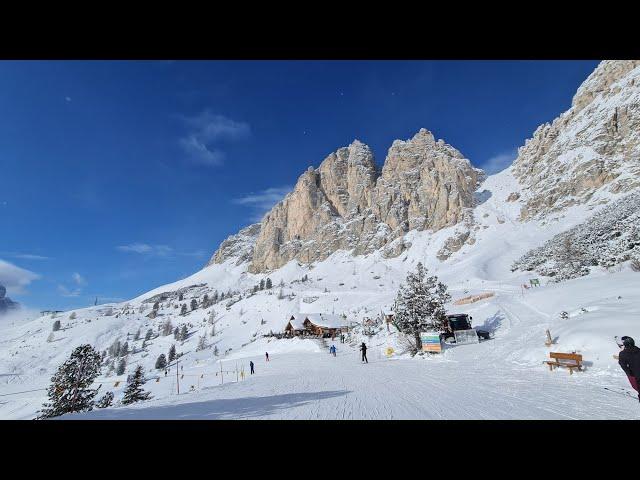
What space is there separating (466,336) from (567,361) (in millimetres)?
13208

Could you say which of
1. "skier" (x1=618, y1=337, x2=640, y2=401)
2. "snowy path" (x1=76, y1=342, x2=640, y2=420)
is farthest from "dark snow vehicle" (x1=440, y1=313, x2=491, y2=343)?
"skier" (x1=618, y1=337, x2=640, y2=401)

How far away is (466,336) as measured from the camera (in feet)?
82.9

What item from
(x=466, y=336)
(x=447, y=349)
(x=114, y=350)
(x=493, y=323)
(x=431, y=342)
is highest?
(x=114, y=350)

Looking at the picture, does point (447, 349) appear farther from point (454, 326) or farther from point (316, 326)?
point (316, 326)

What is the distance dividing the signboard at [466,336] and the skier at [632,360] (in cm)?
1905

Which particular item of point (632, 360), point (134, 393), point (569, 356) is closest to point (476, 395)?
point (632, 360)

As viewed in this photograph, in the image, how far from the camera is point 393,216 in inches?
7436

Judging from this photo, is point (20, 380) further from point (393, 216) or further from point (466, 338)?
point (393, 216)

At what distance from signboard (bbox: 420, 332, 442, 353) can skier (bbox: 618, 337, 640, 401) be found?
16253mm

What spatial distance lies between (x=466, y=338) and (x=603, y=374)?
14687mm

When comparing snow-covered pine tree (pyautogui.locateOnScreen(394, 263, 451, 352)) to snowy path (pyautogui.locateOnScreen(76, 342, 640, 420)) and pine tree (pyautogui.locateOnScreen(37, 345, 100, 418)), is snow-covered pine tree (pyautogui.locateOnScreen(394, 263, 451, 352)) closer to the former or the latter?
snowy path (pyautogui.locateOnScreen(76, 342, 640, 420))

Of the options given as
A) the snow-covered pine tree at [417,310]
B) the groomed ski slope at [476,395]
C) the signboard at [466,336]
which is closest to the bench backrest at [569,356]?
the groomed ski slope at [476,395]
